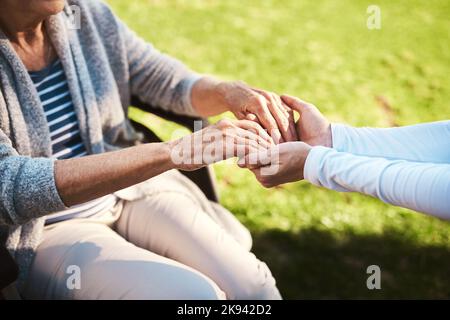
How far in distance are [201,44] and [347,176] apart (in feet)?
11.0

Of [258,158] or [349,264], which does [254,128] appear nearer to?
[258,158]

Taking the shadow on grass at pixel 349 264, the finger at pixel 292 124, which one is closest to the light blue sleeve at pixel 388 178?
the finger at pixel 292 124

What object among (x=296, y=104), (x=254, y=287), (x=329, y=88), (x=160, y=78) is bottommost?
(x=254, y=287)

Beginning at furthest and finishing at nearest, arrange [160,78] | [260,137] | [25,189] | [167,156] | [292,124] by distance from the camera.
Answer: [160,78] → [292,124] → [260,137] → [167,156] → [25,189]

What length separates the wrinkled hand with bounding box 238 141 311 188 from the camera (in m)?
2.01

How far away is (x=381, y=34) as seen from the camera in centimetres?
546

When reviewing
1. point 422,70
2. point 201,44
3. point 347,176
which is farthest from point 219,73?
point 347,176

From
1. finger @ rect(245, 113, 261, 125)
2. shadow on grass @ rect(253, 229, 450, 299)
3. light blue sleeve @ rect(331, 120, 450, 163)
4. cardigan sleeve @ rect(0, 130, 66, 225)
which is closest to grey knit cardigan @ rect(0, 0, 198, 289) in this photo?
cardigan sleeve @ rect(0, 130, 66, 225)

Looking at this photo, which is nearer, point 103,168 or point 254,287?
point 103,168

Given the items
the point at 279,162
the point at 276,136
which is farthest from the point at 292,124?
the point at 279,162

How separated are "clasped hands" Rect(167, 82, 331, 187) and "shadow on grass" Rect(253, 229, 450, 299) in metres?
0.92

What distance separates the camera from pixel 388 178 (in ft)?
6.00

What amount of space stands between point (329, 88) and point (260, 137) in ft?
8.48
